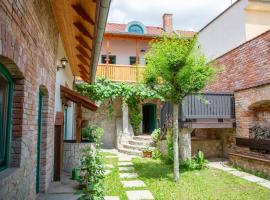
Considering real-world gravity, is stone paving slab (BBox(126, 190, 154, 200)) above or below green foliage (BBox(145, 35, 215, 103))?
below

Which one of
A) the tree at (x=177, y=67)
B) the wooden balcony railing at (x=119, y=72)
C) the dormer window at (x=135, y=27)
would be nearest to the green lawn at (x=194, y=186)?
the tree at (x=177, y=67)

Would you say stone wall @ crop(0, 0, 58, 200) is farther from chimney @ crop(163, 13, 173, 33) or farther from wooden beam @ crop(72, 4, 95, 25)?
chimney @ crop(163, 13, 173, 33)

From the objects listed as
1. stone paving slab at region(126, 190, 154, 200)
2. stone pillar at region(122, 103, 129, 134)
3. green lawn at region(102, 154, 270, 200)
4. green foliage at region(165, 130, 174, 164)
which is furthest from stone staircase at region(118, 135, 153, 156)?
stone paving slab at region(126, 190, 154, 200)

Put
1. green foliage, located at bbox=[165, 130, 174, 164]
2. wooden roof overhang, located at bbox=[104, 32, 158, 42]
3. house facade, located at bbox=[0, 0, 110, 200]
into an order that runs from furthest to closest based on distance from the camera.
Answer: wooden roof overhang, located at bbox=[104, 32, 158, 42] → green foliage, located at bbox=[165, 130, 174, 164] → house facade, located at bbox=[0, 0, 110, 200]

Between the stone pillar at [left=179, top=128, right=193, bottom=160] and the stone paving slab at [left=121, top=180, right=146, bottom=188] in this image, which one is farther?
the stone pillar at [left=179, top=128, right=193, bottom=160]

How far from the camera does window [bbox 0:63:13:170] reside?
2676 millimetres

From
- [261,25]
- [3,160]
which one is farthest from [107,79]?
[3,160]

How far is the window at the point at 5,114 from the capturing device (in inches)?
105

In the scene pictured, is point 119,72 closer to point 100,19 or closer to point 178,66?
point 178,66

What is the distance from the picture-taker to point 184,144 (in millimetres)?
8773

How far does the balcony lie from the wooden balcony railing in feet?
17.7

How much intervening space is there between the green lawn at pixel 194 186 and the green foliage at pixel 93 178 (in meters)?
1.02

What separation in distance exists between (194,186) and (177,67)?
3312 millimetres

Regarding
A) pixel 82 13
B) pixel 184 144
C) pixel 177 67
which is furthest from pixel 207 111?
pixel 82 13
